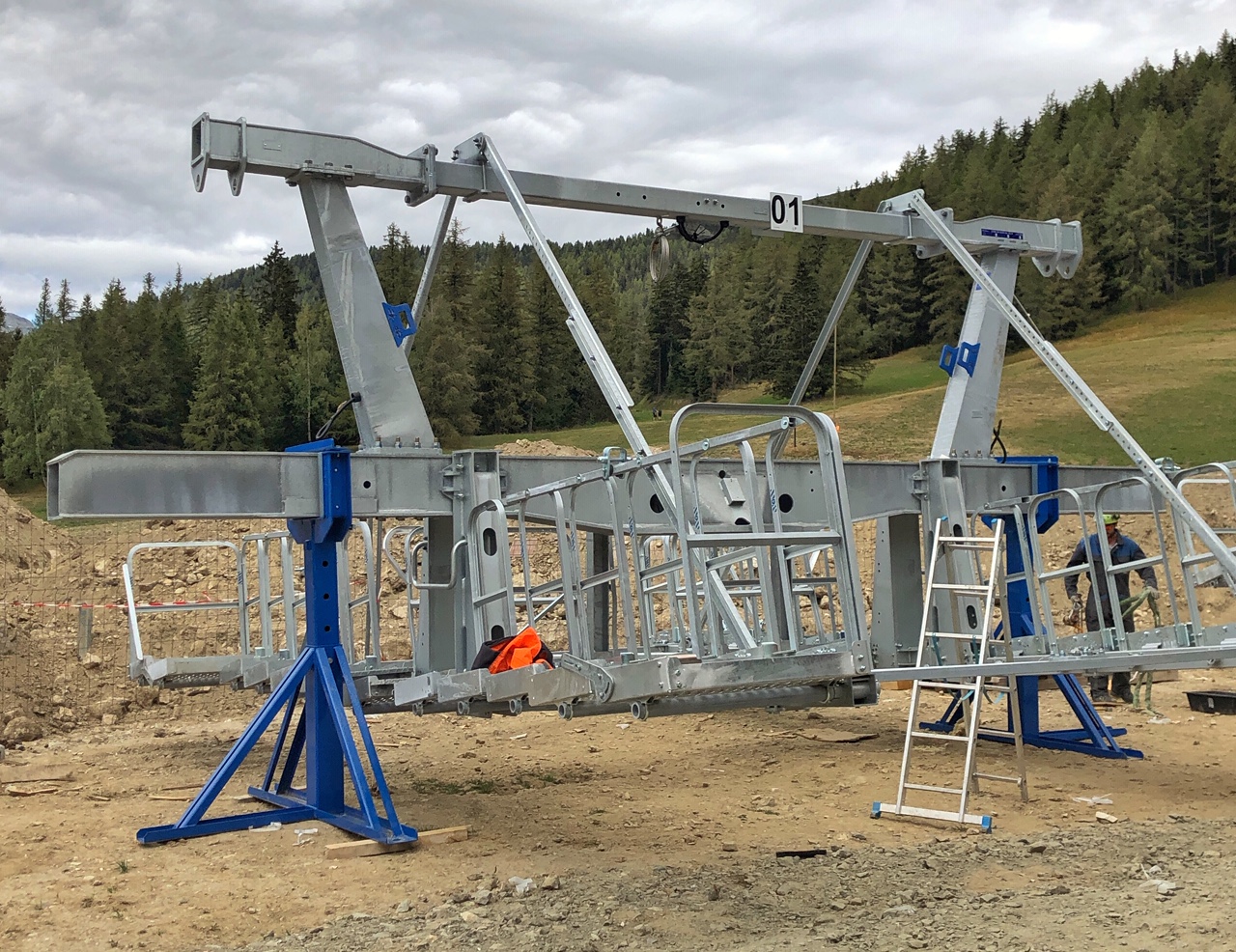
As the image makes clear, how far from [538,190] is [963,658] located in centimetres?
515

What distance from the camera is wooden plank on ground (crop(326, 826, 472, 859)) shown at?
7168 millimetres

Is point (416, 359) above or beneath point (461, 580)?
above

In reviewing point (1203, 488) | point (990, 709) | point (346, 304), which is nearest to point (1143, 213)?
point (1203, 488)

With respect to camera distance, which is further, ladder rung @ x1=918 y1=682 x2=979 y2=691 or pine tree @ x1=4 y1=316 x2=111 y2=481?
pine tree @ x1=4 y1=316 x2=111 y2=481

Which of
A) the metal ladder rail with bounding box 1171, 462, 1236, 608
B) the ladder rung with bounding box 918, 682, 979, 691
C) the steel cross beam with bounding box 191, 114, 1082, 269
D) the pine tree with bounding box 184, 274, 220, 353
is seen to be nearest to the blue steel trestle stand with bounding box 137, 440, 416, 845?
the steel cross beam with bounding box 191, 114, 1082, 269

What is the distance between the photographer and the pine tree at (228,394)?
215 ft

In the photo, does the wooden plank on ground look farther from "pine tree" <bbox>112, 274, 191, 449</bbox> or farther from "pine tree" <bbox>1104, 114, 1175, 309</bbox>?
"pine tree" <bbox>1104, 114, 1175, 309</bbox>

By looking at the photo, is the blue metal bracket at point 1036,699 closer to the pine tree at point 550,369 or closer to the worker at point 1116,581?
the worker at point 1116,581

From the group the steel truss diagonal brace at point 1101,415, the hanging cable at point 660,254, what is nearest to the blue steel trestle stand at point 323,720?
the hanging cable at point 660,254

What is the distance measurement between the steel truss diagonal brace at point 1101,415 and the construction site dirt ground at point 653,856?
1798 millimetres

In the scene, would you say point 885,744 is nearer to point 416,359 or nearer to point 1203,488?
point 1203,488

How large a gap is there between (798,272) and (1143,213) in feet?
86.0

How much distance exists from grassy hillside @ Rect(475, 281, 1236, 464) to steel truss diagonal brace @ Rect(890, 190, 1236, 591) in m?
23.5

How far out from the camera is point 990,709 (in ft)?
46.1
